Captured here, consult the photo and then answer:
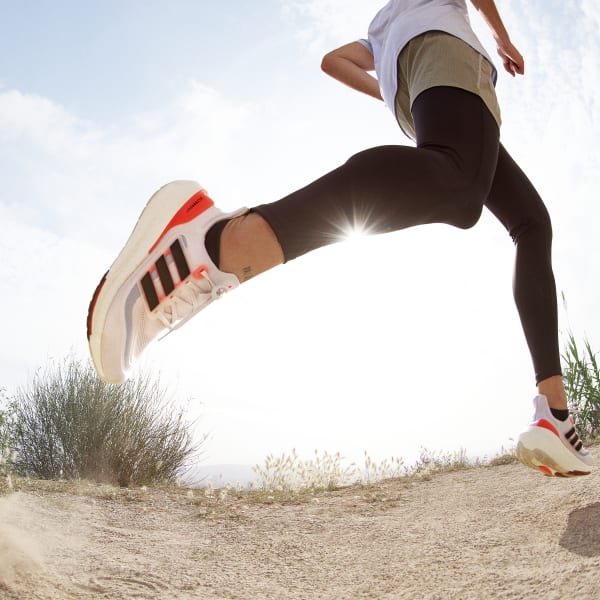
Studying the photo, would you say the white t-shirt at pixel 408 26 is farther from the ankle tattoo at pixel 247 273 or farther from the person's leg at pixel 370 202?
the ankle tattoo at pixel 247 273

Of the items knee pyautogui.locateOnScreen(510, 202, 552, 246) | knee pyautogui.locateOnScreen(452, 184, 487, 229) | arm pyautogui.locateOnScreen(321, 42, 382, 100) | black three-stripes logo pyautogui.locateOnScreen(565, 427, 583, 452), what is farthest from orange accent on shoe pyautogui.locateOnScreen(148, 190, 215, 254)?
black three-stripes logo pyautogui.locateOnScreen(565, 427, 583, 452)

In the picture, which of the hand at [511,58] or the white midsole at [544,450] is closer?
the white midsole at [544,450]

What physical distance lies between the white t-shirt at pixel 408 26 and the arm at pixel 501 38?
178 mm

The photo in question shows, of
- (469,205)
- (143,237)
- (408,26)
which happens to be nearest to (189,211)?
(143,237)

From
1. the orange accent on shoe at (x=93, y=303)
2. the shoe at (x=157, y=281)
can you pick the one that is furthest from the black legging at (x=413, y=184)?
the orange accent on shoe at (x=93, y=303)

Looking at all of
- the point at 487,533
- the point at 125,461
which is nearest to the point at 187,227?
the point at 487,533

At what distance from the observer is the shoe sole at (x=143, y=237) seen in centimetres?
127

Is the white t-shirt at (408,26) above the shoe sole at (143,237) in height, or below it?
above

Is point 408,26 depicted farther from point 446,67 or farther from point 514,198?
point 514,198

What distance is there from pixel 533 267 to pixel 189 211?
Answer: 1.08 m

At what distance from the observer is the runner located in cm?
112

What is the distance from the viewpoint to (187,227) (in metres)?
1.23

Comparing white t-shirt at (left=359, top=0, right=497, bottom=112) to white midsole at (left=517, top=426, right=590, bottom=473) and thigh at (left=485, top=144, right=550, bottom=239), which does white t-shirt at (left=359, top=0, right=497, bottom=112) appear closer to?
thigh at (left=485, top=144, right=550, bottom=239)

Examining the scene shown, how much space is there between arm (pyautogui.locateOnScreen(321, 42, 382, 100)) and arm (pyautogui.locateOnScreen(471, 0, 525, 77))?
0.37 m
